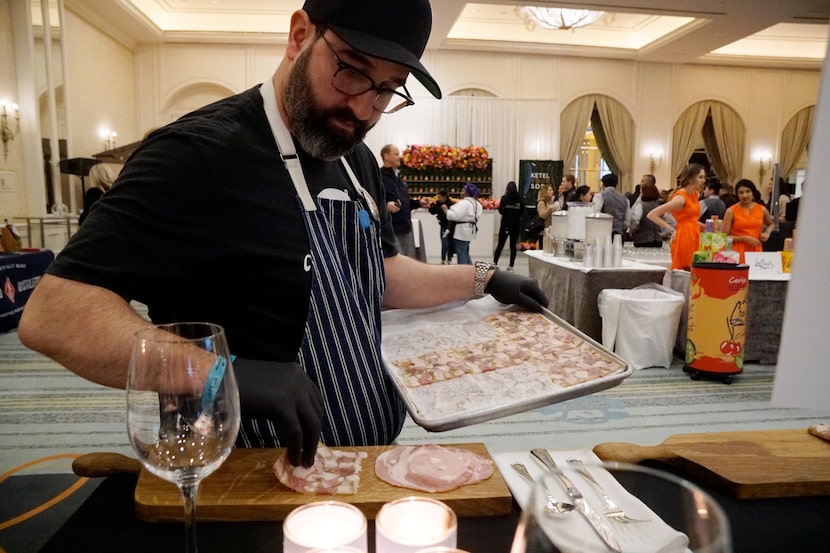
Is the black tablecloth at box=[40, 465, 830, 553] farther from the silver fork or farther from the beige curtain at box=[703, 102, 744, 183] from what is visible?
the beige curtain at box=[703, 102, 744, 183]

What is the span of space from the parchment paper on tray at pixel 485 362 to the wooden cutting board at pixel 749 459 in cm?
15

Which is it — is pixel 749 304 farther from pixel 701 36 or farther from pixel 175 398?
pixel 701 36

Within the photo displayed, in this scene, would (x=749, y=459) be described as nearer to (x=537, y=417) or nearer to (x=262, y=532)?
(x=262, y=532)

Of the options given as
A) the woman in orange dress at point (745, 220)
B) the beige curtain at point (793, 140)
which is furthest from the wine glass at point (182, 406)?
the beige curtain at point (793, 140)

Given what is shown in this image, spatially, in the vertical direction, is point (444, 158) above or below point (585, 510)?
above

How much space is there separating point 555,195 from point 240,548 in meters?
12.1

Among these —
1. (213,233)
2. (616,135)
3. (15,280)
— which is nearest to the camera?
(213,233)

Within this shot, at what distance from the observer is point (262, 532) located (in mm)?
756

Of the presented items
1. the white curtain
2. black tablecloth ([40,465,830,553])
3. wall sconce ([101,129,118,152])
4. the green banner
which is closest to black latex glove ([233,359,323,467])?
black tablecloth ([40,465,830,553])

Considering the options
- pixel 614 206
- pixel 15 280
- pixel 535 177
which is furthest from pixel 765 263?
pixel 535 177

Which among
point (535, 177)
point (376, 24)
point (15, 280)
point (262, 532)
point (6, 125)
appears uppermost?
point (6, 125)

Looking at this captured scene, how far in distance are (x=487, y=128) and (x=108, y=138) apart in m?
7.21

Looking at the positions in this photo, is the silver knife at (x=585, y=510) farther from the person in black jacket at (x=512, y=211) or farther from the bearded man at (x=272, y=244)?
the person in black jacket at (x=512, y=211)

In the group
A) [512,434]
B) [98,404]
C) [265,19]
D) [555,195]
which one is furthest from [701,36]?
[98,404]
